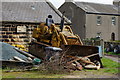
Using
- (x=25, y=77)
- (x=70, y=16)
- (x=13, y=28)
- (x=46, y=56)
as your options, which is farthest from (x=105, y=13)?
(x=25, y=77)

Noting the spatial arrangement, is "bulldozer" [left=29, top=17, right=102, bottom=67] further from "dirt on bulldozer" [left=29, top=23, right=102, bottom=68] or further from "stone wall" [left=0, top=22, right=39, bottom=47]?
"stone wall" [left=0, top=22, right=39, bottom=47]

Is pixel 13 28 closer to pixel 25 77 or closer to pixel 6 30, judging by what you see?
pixel 6 30

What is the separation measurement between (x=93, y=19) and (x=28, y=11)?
60.5 ft

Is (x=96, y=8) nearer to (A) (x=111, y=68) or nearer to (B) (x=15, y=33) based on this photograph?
(B) (x=15, y=33)

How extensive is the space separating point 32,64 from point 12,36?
8.24 meters

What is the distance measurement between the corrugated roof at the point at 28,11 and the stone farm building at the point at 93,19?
15.0 meters

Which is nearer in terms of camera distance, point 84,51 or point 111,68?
point 111,68

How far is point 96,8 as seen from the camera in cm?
4009

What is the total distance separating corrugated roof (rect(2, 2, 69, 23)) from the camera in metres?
20.2

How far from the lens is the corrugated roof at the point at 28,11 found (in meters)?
20.2

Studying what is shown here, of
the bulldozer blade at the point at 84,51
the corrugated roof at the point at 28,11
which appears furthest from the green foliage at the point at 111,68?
the corrugated roof at the point at 28,11

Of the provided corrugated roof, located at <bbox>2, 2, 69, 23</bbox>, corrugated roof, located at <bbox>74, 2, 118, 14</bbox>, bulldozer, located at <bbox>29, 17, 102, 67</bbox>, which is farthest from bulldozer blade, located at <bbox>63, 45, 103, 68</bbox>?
corrugated roof, located at <bbox>74, 2, 118, 14</bbox>

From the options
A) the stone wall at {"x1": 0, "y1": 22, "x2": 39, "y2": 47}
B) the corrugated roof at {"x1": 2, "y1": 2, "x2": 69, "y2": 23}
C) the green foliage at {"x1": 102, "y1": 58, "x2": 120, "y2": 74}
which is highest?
the corrugated roof at {"x1": 2, "y1": 2, "x2": 69, "y2": 23}

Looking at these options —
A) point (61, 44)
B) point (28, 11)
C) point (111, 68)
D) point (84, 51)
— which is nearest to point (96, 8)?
point (28, 11)
